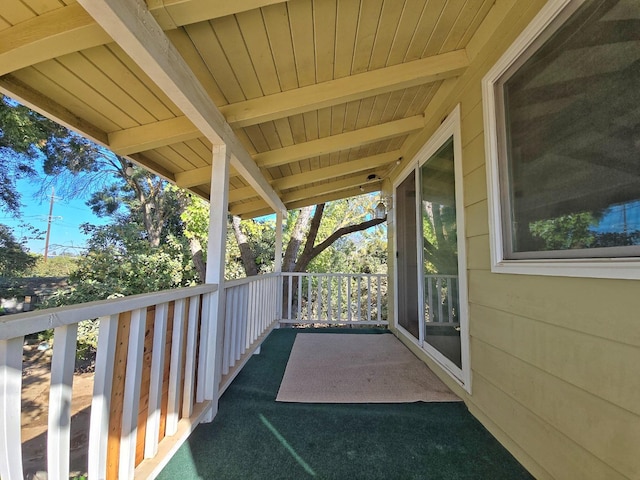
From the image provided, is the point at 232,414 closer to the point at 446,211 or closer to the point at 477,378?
the point at 477,378

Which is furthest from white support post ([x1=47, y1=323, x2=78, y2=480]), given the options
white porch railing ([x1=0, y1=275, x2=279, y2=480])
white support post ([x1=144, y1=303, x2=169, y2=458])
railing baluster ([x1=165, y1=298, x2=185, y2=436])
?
railing baluster ([x1=165, y1=298, x2=185, y2=436])

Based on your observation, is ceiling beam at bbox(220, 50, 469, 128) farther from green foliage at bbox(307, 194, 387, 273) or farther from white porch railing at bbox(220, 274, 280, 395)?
green foliage at bbox(307, 194, 387, 273)

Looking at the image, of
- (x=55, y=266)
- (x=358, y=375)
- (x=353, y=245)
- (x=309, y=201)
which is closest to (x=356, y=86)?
(x=358, y=375)

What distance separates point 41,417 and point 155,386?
5.91 metres

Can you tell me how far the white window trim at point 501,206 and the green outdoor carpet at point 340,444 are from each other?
99cm

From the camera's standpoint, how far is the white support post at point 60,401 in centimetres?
88

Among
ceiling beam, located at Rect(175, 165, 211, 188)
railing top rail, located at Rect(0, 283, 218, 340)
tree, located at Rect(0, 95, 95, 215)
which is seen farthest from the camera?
tree, located at Rect(0, 95, 95, 215)

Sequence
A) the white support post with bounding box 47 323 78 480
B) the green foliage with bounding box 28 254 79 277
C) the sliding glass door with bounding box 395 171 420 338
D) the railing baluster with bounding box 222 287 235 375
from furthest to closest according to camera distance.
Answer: the green foliage with bounding box 28 254 79 277 < the sliding glass door with bounding box 395 171 420 338 < the railing baluster with bounding box 222 287 235 375 < the white support post with bounding box 47 323 78 480

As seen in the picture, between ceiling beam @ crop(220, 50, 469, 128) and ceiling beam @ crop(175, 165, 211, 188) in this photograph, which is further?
ceiling beam @ crop(175, 165, 211, 188)

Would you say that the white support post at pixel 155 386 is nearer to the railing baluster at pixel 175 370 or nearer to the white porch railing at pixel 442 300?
the railing baluster at pixel 175 370

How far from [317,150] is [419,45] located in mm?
1297

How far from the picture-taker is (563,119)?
3.98 feet

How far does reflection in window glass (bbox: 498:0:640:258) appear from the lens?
3.18ft

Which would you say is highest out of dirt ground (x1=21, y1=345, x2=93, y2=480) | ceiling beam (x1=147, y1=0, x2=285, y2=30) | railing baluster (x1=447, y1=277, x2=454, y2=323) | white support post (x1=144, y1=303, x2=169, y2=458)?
ceiling beam (x1=147, y1=0, x2=285, y2=30)
